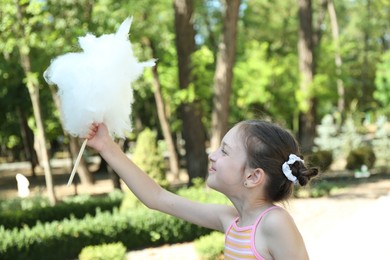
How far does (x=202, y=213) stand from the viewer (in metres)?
2.27

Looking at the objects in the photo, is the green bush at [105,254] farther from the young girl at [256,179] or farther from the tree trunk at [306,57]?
the tree trunk at [306,57]

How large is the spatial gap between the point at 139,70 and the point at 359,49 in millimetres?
47666

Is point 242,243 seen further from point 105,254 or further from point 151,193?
point 105,254

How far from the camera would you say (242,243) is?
6.42 feet

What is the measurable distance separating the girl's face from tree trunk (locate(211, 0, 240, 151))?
10.2 meters

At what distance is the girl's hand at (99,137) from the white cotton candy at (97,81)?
0.12 ft

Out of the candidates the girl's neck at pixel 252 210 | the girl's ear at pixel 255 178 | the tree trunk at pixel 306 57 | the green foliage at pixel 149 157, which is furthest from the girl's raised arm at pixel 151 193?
the tree trunk at pixel 306 57

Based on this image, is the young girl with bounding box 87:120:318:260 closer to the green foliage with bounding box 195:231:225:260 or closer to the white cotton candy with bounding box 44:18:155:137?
the white cotton candy with bounding box 44:18:155:137

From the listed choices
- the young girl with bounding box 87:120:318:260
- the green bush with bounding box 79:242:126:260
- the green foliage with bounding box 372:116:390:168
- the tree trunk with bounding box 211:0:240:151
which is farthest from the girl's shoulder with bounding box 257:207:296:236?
the green foliage with bounding box 372:116:390:168

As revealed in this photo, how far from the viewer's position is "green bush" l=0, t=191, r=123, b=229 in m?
10.6

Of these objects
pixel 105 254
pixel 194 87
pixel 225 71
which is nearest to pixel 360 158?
pixel 194 87

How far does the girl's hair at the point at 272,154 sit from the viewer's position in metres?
1.95

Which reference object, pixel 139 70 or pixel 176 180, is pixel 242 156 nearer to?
pixel 139 70

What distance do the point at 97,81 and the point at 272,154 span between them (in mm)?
637
